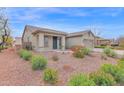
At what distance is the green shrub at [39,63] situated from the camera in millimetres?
3102

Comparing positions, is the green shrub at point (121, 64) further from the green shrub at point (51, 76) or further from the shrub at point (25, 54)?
the shrub at point (25, 54)

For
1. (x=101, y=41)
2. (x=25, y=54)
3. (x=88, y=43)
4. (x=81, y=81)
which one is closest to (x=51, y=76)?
(x=81, y=81)

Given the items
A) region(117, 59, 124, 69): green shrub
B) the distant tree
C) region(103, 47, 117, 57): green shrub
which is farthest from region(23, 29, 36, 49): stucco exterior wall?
region(117, 59, 124, 69): green shrub

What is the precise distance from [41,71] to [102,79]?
0.87 metres

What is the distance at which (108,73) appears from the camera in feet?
9.93

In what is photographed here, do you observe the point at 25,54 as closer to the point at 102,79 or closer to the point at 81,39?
the point at 81,39

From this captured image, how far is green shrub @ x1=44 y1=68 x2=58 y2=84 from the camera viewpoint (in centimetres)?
297

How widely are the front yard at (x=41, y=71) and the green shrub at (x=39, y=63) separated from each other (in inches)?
2.1

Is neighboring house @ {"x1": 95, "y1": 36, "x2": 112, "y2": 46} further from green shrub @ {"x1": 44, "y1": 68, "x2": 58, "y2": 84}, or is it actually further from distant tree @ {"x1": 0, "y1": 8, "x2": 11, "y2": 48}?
distant tree @ {"x1": 0, "y1": 8, "x2": 11, "y2": 48}

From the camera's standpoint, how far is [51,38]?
322 cm
